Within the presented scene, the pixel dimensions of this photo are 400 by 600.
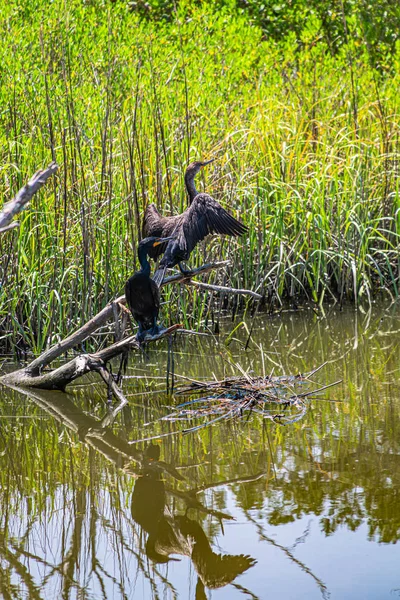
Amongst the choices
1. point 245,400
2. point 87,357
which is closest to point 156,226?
point 87,357

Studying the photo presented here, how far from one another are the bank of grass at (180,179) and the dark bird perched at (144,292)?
0.77 meters

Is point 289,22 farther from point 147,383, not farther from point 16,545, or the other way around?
point 16,545

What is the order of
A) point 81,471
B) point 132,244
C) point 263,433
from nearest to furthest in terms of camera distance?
point 81,471, point 263,433, point 132,244

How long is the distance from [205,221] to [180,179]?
1.24 meters

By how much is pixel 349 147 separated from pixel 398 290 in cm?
115

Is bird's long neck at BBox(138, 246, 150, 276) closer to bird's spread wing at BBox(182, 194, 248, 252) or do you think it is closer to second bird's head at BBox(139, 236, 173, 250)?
second bird's head at BBox(139, 236, 173, 250)

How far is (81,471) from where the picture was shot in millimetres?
3354

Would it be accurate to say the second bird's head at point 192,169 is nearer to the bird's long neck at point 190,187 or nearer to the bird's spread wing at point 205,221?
the bird's long neck at point 190,187

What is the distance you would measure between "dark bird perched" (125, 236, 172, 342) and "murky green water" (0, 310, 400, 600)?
0.49 m

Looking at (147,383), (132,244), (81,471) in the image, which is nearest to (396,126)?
(132,244)

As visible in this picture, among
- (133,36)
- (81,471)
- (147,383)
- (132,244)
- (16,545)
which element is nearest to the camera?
(16,545)

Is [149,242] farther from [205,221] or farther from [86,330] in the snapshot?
[86,330]

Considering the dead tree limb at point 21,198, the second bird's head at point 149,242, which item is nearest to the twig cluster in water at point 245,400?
the second bird's head at point 149,242

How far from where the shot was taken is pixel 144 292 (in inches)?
150
